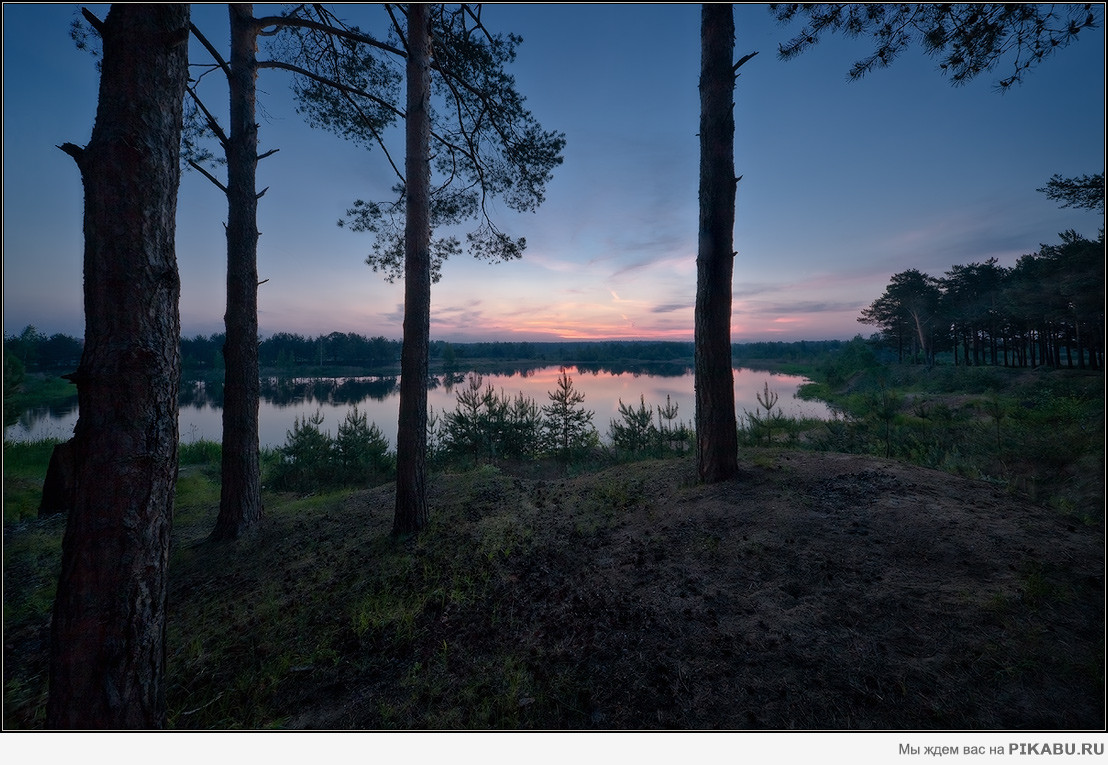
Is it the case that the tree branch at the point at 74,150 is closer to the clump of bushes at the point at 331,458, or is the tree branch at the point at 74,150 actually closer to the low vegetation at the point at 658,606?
the low vegetation at the point at 658,606

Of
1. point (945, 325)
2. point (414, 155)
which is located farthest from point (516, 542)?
point (945, 325)

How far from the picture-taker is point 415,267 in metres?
4.87

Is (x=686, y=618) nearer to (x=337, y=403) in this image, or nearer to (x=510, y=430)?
(x=510, y=430)

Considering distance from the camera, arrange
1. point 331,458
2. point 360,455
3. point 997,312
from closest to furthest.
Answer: point 331,458, point 360,455, point 997,312

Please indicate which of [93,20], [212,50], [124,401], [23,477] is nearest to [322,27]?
[212,50]

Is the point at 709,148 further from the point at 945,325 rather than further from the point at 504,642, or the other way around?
the point at 945,325

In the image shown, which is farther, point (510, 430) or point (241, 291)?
point (510, 430)

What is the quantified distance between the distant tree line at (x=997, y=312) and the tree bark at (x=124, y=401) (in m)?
21.1

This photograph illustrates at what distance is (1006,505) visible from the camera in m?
3.84

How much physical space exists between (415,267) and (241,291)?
8.09 feet

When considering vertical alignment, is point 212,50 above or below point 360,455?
above

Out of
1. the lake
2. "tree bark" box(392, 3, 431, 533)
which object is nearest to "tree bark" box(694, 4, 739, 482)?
"tree bark" box(392, 3, 431, 533)

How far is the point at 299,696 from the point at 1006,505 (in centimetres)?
619

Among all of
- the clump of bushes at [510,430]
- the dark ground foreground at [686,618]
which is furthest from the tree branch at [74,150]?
the clump of bushes at [510,430]
